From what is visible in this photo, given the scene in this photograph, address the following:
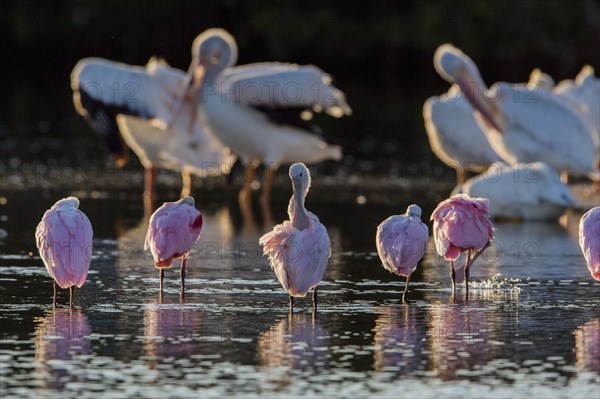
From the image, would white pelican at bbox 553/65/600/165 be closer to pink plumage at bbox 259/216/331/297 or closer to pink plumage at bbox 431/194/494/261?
pink plumage at bbox 431/194/494/261

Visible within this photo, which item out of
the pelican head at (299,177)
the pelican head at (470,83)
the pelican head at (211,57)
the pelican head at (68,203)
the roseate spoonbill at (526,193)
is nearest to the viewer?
the pelican head at (299,177)

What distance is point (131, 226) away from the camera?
1488 centimetres

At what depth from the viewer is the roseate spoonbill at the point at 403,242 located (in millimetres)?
10367

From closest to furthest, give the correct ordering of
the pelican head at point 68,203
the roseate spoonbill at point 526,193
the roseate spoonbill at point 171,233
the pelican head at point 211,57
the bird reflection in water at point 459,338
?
1. the bird reflection in water at point 459,338
2. the pelican head at point 68,203
3. the roseate spoonbill at point 171,233
4. the roseate spoonbill at point 526,193
5. the pelican head at point 211,57

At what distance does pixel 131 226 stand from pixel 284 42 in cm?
2816

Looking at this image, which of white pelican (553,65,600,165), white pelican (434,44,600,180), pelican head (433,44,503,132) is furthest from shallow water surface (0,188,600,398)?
white pelican (553,65,600,165)

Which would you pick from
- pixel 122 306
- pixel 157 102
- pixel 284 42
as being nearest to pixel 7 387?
pixel 122 306

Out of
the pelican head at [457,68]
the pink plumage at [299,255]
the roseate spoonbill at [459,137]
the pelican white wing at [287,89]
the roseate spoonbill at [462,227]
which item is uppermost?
the pelican head at [457,68]

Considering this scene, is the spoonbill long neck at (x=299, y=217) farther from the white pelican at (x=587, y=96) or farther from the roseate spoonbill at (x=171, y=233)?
the white pelican at (x=587, y=96)

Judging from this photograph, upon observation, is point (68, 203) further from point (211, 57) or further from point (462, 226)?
point (211, 57)

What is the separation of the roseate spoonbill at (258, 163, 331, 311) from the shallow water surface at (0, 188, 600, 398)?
0.22m

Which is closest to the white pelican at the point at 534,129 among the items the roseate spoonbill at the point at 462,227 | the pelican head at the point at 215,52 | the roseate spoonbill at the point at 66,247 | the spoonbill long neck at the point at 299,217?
the pelican head at the point at 215,52

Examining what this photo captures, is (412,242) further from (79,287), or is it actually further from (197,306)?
(79,287)

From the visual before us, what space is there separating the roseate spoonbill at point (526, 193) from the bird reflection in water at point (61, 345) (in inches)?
248
